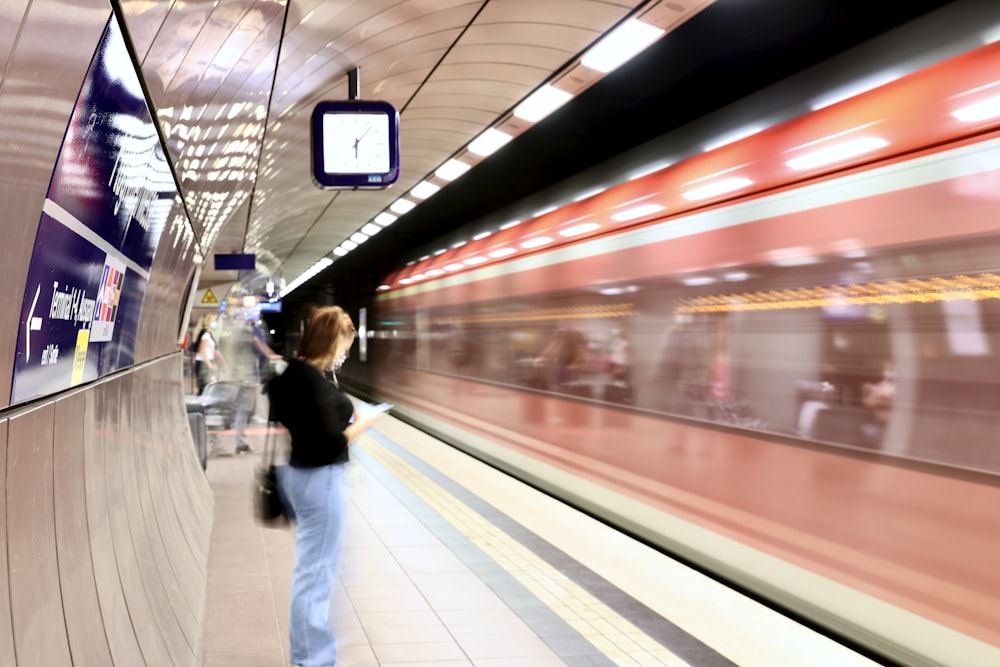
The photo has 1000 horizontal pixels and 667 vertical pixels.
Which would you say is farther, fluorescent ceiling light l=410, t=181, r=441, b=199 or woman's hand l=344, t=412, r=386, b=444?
fluorescent ceiling light l=410, t=181, r=441, b=199

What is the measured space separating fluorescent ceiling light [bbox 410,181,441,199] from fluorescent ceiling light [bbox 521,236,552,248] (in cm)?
399

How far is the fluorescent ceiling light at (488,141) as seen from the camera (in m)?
10.3

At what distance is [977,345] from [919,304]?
0.39 m

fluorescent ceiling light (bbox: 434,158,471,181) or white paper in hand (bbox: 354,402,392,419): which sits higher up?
fluorescent ceiling light (bbox: 434,158,471,181)

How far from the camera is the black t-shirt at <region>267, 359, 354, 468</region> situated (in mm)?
4082

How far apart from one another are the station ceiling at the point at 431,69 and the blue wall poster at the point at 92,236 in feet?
0.64

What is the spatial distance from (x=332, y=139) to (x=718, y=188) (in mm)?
3031

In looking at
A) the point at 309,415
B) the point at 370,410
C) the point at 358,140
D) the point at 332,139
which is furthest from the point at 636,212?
the point at 309,415

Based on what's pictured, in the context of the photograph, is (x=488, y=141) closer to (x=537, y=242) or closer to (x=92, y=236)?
(x=537, y=242)

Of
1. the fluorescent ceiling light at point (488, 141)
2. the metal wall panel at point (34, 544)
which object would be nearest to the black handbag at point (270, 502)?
the metal wall panel at point (34, 544)

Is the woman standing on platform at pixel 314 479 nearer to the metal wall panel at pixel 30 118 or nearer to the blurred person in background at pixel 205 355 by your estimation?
the metal wall panel at pixel 30 118

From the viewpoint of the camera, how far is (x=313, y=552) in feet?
13.7

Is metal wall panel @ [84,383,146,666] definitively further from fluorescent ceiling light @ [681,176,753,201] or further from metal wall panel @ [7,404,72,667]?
fluorescent ceiling light @ [681,176,753,201]

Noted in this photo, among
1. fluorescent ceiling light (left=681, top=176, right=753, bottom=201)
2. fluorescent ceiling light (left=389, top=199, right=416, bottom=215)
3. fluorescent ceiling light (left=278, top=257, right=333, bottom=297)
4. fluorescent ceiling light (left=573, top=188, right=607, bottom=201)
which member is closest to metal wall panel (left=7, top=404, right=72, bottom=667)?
fluorescent ceiling light (left=681, top=176, right=753, bottom=201)
